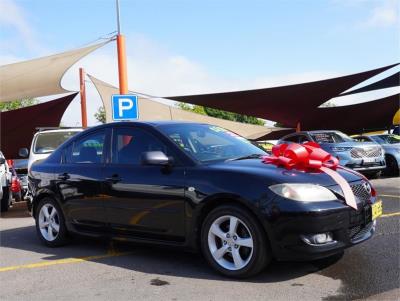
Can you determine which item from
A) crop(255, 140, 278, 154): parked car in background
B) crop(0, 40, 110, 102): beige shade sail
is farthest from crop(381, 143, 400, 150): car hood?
crop(0, 40, 110, 102): beige shade sail

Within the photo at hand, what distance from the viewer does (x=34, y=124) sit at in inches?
1089

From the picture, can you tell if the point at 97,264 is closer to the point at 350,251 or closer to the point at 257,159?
the point at 257,159

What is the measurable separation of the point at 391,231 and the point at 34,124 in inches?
958

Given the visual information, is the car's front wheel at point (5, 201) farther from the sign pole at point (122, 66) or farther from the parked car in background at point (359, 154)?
the parked car in background at point (359, 154)

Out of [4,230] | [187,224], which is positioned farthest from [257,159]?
[4,230]

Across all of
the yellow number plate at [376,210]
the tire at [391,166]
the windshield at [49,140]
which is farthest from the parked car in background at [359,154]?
the yellow number plate at [376,210]

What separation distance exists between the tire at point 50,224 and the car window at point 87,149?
652 millimetres

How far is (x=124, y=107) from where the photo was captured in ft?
42.6

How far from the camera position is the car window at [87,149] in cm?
591

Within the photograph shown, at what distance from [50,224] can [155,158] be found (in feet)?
7.42

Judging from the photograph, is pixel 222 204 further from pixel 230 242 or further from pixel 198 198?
pixel 230 242

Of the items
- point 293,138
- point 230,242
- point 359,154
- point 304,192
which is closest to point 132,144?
point 230,242

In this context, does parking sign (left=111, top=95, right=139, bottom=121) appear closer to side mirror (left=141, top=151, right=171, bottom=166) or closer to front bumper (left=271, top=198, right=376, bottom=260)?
side mirror (left=141, top=151, right=171, bottom=166)

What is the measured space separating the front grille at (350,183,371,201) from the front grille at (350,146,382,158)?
9015mm
